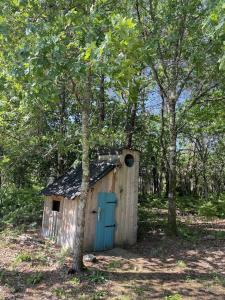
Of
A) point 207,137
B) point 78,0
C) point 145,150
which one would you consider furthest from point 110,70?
point 207,137

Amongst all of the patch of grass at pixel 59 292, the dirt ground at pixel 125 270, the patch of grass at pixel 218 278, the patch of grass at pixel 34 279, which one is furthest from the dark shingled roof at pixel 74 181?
the patch of grass at pixel 218 278

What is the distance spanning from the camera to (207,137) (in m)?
25.8

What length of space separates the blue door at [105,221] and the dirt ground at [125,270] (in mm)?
428

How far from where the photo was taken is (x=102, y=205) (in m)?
11.3

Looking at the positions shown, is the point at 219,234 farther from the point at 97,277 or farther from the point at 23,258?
the point at 23,258

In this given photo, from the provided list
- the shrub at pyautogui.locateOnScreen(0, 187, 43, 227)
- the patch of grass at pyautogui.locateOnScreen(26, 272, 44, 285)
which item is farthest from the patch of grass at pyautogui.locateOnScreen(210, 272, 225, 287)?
the shrub at pyautogui.locateOnScreen(0, 187, 43, 227)

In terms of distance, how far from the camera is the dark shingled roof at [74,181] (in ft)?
36.7

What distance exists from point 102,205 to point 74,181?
1540mm

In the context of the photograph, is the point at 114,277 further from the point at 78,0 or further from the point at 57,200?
the point at 78,0

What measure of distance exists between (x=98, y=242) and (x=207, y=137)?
17.3 metres

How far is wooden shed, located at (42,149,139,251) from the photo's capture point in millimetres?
11039

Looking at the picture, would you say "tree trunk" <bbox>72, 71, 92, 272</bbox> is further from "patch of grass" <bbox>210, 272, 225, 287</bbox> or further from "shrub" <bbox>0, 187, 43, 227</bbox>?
"shrub" <bbox>0, 187, 43, 227</bbox>

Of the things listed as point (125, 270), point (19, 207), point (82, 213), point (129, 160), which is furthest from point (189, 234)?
point (19, 207)

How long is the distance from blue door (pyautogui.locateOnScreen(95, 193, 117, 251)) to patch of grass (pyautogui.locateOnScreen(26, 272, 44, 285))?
3.08 m
